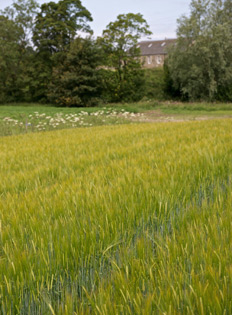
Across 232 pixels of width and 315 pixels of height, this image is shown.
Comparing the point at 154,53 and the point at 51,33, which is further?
the point at 154,53

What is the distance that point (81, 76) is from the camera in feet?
105

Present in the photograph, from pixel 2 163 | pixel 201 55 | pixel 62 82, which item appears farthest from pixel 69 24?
pixel 2 163

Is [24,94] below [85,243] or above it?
above

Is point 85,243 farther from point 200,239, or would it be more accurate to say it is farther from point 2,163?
point 2,163

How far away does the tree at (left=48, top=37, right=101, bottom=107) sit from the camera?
105 feet

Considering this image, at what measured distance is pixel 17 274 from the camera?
1365 millimetres

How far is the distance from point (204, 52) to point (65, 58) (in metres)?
16.1

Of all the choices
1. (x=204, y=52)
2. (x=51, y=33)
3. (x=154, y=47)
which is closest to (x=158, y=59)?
(x=154, y=47)

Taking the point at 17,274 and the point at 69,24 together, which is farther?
the point at 69,24

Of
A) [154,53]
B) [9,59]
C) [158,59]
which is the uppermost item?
[154,53]

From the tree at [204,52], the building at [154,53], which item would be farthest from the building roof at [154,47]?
the tree at [204,52]

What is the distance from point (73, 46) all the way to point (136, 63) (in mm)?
7288

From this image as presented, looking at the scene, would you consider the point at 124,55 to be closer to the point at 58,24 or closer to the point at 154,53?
the point at 58,24

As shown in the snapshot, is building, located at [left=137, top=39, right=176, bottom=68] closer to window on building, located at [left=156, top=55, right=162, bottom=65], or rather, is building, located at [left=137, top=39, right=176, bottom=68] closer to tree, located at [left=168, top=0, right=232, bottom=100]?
window on building, located at [left=156, top=55, right=162, bottom=65]
